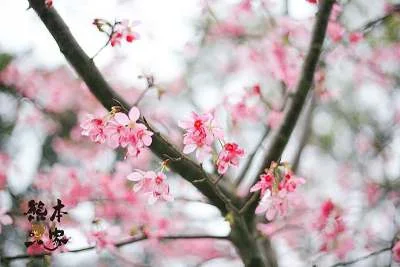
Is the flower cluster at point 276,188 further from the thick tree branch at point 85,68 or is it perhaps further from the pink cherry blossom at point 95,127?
the pink cherry blossom at point 95,127

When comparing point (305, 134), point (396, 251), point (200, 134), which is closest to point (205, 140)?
point (200, 134)

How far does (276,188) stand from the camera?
9.50ft

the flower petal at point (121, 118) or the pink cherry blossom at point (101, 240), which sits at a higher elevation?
the pink cherry blossom at point (101, 240)

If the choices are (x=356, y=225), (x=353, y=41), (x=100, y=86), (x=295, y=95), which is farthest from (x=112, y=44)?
(x=356, y=225)

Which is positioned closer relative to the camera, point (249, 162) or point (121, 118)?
point (121, 118)

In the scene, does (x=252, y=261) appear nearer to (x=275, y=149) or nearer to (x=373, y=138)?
(x=275, y=149)

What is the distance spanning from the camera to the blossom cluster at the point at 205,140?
2.55 meters

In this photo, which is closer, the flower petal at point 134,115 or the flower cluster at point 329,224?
the flower petal at point 134,115

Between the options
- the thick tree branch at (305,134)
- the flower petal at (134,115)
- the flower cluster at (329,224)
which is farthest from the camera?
the thick tree branch at (305,134)

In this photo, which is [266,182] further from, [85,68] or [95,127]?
[85,68]

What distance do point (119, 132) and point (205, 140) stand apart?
53 centimetres

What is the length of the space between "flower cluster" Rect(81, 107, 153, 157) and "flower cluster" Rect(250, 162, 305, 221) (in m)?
0.88

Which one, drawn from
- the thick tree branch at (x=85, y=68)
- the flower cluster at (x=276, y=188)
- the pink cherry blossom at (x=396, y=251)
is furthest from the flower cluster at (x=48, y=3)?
the pink cherry blossom at (x=396, y=251)

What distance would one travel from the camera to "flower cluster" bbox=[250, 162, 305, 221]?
2.91 metres
